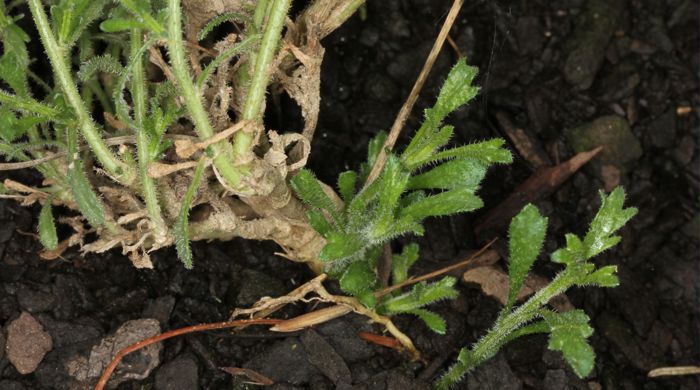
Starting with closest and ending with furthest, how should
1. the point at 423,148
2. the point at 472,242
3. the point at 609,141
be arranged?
the point at 423,148, the point at 472,242, the point at 609,141

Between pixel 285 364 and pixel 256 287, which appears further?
pixel 256 287

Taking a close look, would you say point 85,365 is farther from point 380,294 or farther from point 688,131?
point 688,131

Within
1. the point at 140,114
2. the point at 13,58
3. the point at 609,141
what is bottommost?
the point at 609,141

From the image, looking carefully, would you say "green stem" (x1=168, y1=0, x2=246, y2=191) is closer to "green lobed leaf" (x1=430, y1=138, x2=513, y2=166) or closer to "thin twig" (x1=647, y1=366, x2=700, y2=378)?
"green lobed leaf" (x1=430, y1=138, x2=513, y2=166)

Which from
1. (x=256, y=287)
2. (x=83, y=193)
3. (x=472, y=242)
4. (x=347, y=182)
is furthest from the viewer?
(x=472, y=242)

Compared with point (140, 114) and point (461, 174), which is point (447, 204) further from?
point (140, 114)

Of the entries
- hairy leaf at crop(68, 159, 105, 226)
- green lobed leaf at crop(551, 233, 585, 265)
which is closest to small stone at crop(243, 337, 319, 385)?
hairy leaf at crop(68, 159, 105, 226)

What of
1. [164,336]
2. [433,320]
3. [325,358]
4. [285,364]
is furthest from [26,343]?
[433,320]
